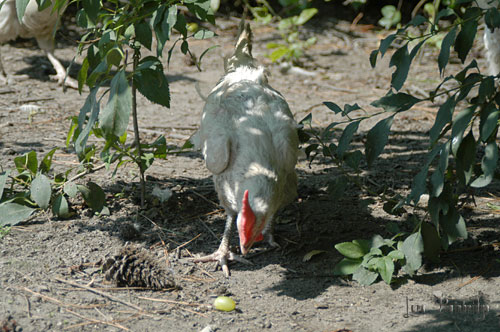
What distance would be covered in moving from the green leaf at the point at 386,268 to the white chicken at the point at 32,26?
4016mm

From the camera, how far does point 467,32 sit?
7.98ft

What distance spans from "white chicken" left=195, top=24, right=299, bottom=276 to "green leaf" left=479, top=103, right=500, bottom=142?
1018 millimetres

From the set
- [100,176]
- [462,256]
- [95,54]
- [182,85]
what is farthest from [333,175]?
[182,85]

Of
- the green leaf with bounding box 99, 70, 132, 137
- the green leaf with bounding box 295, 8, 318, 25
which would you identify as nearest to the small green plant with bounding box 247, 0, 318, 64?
the green leaf with bounding box 295, 8, 318, 25

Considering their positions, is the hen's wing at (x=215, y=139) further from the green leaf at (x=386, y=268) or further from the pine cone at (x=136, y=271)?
the green leaf at (x=386, y=268)

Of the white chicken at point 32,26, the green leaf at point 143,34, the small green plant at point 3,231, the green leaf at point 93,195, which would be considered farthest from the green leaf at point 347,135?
the white chicken at point 32,26

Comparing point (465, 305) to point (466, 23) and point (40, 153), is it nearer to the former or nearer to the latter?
point (466, 23)

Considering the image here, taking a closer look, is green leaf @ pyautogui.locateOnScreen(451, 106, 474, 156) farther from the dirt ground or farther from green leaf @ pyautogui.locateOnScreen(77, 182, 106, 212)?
green leaf @ pyautogui.locateOnScreen(77, 182, 106, 212)

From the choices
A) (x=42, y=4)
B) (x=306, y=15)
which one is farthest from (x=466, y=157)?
(x=306, y=15)

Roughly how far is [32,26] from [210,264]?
4.04 metres

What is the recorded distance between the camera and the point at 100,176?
3863 mm

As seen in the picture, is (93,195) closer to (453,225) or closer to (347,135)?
(347,135)

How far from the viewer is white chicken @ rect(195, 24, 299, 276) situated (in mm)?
2682

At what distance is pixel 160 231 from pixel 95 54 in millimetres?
1114
